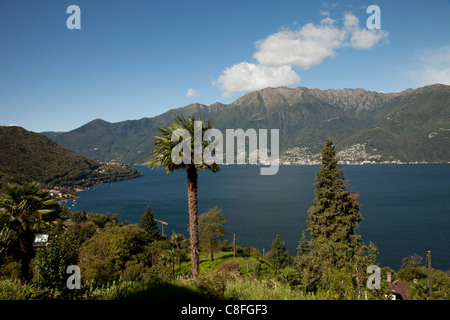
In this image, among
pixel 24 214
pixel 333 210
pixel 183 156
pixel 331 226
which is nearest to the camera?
pixel 183 156

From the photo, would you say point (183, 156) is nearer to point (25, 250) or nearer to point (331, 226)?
point (25, 250)

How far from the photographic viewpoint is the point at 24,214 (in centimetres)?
1268

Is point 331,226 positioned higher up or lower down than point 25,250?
lower down

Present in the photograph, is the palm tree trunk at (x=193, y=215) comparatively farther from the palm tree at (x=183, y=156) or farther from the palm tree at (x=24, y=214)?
the palm tree at (x=24, y=214)

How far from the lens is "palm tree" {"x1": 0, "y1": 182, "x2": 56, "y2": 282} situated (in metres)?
12.5

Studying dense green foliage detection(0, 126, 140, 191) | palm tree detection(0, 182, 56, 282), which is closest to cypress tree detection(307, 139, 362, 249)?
palm tree detection(0, 182, 56, 282)

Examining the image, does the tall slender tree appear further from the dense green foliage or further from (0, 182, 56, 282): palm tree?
the dense green foliage

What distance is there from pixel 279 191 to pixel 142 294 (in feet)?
437

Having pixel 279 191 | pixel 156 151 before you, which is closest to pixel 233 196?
pixel 279 191

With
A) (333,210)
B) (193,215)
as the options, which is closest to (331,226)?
(333,210)

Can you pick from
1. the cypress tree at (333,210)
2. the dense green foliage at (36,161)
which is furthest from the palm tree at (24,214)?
the dense green foliage at (36,161)

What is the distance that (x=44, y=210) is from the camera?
12.8 metres

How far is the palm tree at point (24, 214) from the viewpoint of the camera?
12500 mm
